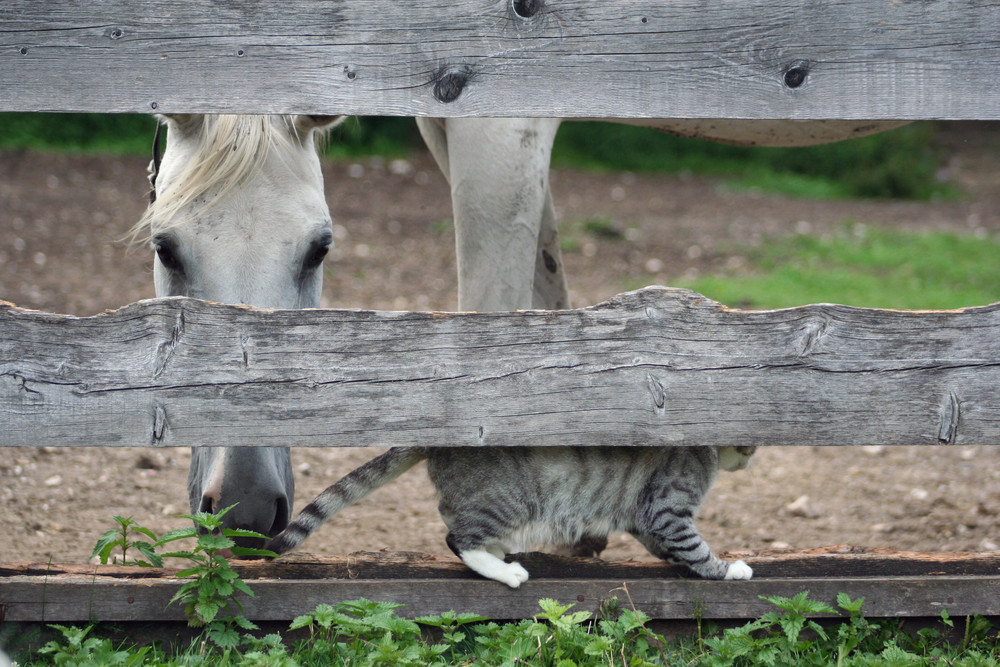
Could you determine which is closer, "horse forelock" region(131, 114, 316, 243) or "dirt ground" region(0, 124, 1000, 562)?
"horse forelock" region(131, 114, 316, 243)

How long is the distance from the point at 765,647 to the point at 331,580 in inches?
42.2

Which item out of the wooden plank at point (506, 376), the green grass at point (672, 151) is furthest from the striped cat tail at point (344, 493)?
the green grass at point (672, 151)

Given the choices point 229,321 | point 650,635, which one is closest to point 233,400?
point 229,321

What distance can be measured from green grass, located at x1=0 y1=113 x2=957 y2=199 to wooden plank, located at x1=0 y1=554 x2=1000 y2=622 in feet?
33.1

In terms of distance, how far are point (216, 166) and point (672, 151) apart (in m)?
12.5

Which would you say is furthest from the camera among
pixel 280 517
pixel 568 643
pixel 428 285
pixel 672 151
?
pixel 672 151

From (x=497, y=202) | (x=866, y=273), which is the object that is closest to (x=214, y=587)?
(x=497, y=202)

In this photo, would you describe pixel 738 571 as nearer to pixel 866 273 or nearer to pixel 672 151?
pixel 866 273

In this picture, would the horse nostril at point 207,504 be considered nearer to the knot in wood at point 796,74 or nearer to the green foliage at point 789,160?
the knot in wood at point 796,74

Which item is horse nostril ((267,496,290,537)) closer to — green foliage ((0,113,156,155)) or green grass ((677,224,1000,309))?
green grass ((677,224,1000,309))

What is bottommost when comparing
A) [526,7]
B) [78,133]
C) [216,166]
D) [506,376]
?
[506,376]

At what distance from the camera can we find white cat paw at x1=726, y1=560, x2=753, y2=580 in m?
2.38

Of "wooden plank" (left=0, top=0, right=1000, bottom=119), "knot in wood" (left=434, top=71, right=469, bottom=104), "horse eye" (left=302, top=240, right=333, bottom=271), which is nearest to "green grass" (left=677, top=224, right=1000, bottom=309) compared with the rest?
"horse eye" (left=302, top=240, right=333, bottom=271)

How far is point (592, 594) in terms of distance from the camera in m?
2.33
